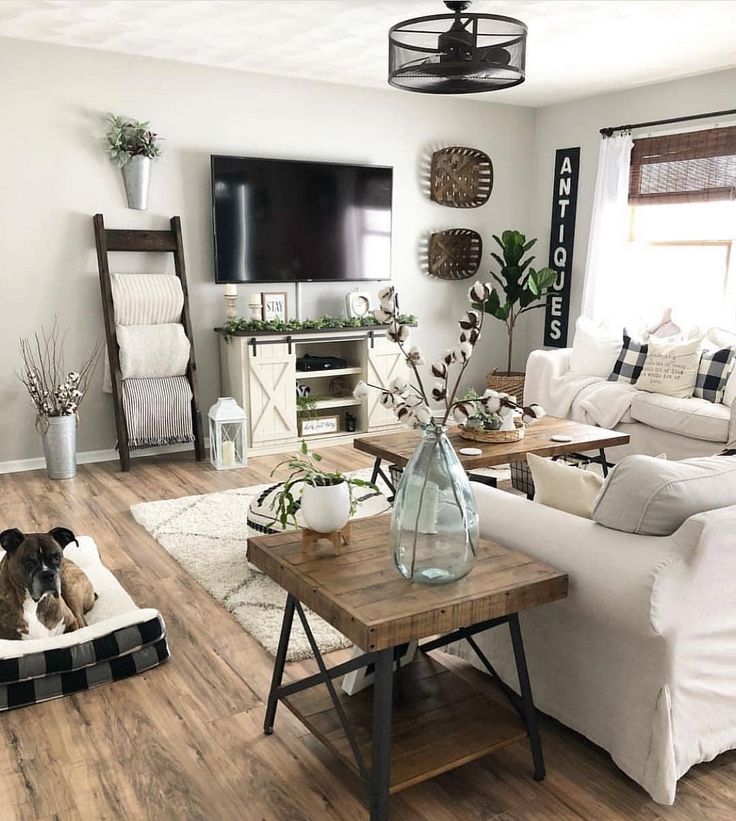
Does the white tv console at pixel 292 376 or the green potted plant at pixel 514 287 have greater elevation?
the green potted plant at pixel 514 287

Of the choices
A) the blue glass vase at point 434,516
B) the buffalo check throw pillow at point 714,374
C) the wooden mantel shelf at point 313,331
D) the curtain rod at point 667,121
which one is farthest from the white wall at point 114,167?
the blue glass vase at point 434,516

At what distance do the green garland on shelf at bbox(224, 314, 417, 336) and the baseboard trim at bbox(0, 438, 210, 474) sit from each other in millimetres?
846

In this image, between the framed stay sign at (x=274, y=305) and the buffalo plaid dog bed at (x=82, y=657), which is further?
the framed stay sign at (x=274, y=305)

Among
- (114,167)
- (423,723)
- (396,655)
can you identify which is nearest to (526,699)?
(423,723)

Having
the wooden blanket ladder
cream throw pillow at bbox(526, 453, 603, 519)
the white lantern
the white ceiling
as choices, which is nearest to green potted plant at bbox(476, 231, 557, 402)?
the white ceiling

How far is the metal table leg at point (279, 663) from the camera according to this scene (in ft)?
7.49

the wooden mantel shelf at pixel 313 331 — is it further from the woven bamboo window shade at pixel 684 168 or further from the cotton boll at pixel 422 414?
the cotton boll at pixel 422 414

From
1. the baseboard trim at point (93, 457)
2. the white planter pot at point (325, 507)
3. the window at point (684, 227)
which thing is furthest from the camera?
the window at point (684, 227)

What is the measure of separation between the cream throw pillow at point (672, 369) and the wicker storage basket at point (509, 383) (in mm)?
1169

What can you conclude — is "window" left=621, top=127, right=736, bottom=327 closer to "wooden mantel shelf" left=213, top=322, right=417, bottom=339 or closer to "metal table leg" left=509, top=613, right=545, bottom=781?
"wooden mantel shelf" left=213, top=322, right=417, bottom=339

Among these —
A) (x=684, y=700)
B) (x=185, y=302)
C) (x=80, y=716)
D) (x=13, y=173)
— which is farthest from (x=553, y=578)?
(x=13, y=173)

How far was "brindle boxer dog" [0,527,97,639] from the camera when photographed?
2.52 m

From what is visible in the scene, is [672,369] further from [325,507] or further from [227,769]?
[227,769]

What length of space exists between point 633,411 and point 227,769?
140 inches
